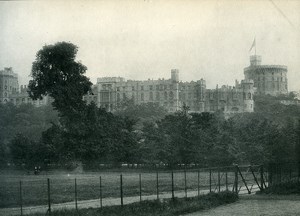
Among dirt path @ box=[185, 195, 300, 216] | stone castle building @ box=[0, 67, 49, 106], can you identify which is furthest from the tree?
stone castle building @ box=[0, 67, 49, 106]

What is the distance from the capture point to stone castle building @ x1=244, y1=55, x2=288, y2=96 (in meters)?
183

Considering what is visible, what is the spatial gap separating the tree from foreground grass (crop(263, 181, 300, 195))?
40325 millimetres

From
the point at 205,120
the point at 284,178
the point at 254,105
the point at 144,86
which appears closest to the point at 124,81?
the point at 144,86

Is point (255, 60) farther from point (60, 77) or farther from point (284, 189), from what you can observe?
point (284, 189)

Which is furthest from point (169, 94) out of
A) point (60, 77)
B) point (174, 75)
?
point (60, 77)

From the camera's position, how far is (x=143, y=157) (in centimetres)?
7638

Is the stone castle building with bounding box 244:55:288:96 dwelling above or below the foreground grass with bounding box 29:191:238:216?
above

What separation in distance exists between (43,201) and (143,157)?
162 feet

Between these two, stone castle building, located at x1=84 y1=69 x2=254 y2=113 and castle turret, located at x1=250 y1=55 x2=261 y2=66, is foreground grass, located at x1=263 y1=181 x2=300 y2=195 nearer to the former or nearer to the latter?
stone castle building, located at x1=84 y1=69 x2=254 y2=113

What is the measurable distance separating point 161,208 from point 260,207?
4843mm

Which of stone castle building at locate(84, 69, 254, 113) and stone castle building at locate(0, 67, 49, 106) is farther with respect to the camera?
stone castle building at locate(84, 69, 254, 113)

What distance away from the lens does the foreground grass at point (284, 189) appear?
2828 centimetres

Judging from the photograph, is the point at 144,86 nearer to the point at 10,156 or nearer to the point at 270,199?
the point at 10,156

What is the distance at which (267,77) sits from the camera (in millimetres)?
185125
